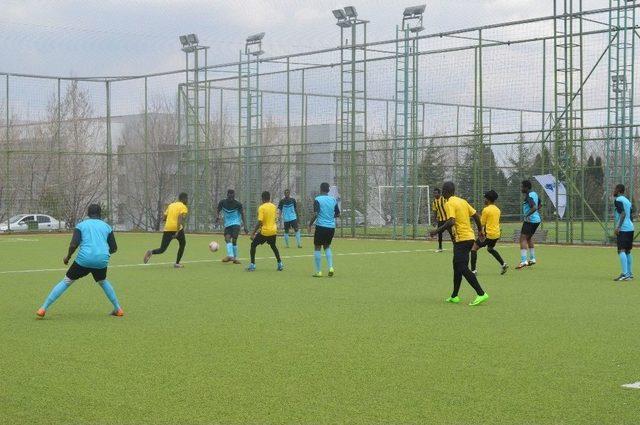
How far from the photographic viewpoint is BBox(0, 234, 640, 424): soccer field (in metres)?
7.17

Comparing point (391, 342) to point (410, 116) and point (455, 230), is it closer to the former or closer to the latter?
point (455, 230)

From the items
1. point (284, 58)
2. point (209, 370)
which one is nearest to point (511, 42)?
point (284, 58)

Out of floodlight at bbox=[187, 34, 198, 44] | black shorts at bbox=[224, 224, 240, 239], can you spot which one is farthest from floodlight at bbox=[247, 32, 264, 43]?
black shorts at bbox=[224, 224, 240, 239]

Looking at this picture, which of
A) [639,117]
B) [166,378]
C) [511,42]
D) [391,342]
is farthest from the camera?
[639,117]

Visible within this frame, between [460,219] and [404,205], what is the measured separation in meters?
20.1

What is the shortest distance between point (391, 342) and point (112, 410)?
156 inches

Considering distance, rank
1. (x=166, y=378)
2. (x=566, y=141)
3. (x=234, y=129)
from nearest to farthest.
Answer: (x=166, y=378) < (x=566, y=141) < (x=234, y=129)

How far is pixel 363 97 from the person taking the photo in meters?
36.1

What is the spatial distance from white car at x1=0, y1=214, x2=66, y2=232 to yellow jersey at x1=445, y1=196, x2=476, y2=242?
2989cm

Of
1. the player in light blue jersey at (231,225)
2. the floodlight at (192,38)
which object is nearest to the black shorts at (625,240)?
the player in light blue jersey at (231,225)

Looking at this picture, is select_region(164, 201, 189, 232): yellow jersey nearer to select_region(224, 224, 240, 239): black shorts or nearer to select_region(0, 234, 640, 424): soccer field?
select_region(224, 224, 240, 239): black shorts

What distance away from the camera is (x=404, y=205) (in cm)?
3422

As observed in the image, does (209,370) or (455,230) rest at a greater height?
(455,230)

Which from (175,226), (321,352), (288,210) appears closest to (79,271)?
(321,352)
